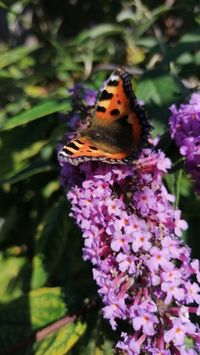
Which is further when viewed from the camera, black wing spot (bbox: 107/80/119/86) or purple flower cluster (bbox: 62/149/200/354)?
black wing spot (bbox: 107/80/119/86)

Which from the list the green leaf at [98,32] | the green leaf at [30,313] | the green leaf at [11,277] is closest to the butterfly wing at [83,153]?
the green leaf at [30,313]

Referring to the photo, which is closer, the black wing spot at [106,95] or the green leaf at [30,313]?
the black wing spot at [106,95]

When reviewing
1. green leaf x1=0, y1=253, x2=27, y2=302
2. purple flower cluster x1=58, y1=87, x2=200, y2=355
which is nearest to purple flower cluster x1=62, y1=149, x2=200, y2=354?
purple flower cluster x1=58, y1=87, x2=200, y2=355

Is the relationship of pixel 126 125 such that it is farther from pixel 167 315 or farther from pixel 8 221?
pixel 8 221

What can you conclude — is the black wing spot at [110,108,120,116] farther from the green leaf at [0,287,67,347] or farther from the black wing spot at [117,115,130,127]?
the green leaf at [0,287,67,347]

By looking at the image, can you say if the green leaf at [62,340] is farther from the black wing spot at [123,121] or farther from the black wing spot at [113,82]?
the black wing spot at [113,82]

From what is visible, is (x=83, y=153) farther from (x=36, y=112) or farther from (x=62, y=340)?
(x=62, y=340)

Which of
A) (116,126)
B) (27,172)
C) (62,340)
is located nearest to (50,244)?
(27,172)
